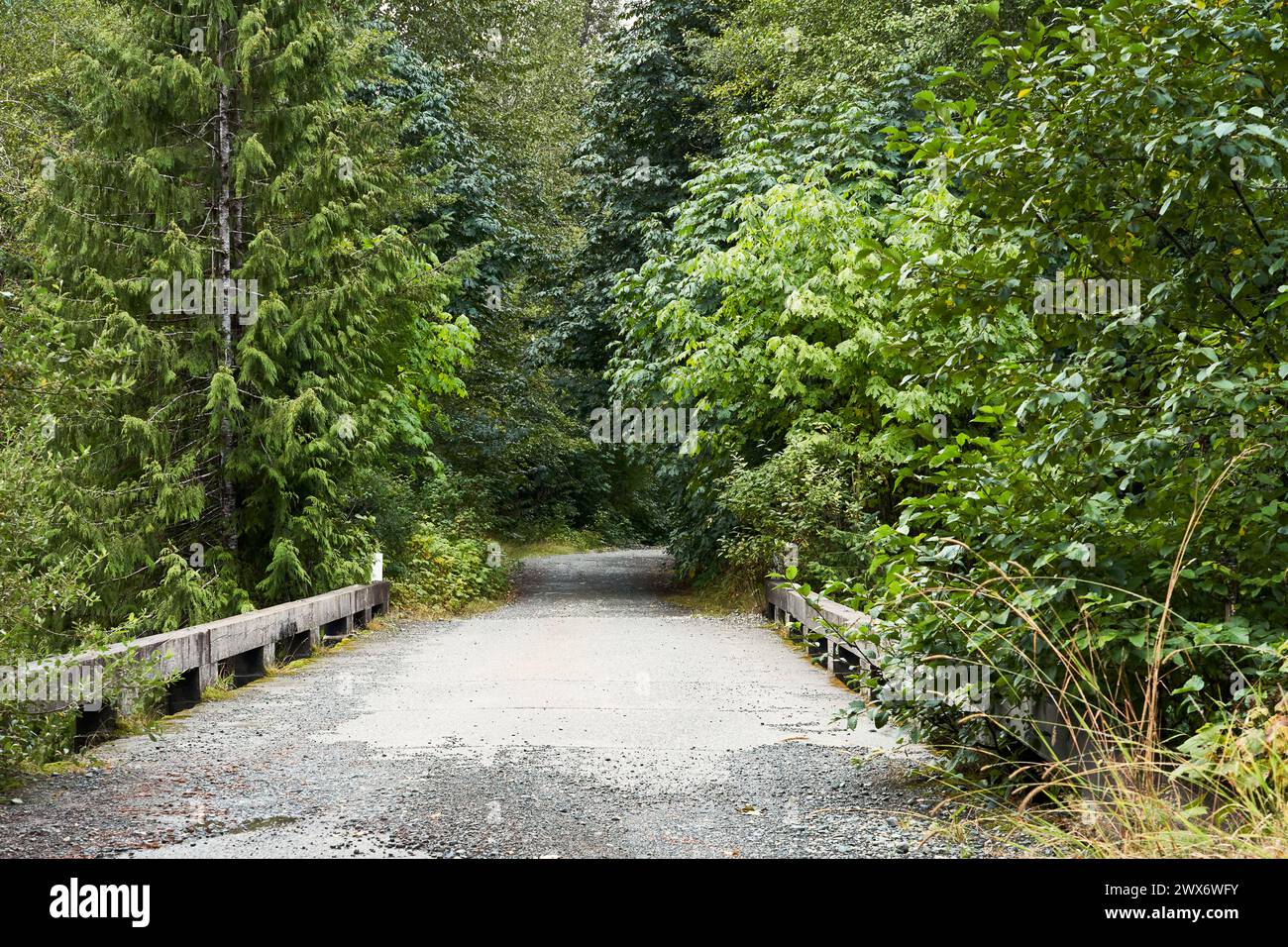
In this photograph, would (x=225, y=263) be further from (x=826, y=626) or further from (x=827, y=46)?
(x=827, y=46)

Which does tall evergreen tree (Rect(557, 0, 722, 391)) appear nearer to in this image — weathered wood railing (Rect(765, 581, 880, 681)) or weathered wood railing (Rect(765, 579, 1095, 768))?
weathered wood railing (Rect(765, 581, 880, 681))

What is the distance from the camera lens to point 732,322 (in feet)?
56.2

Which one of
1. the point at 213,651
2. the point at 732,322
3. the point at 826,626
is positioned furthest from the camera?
the point at 732,322

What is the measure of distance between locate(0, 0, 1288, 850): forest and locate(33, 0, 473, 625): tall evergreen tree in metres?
0.06

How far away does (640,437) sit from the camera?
21484 mm

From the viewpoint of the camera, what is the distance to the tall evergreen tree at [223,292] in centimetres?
1286

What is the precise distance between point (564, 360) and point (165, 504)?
46.7ft

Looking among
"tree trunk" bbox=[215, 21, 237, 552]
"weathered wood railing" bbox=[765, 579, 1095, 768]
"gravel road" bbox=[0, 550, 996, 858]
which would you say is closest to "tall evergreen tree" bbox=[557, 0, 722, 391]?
"tree trunk" bbox=[215, 21, 237, 552]

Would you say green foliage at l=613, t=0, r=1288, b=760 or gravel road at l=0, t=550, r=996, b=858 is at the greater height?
green foliage at l=613, t=0, r=1288, b=760

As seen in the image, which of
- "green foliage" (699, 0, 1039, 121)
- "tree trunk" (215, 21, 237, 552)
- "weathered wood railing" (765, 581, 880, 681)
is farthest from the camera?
"green foliage" (699, 0, 1039, 121)

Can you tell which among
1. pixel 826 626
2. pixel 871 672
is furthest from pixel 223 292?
pixel 826 626

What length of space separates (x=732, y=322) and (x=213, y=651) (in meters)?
9.99

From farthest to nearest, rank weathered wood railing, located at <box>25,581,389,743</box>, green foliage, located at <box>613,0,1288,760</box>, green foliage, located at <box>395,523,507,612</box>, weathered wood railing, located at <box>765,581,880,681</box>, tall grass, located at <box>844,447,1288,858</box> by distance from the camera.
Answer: green foliage, located at <box>395,523,507,612</box>, weathered wood railing, located at <box>25,581,389,743</box>, weathered wood railing, located at <box>765,581,880,681</box>, green foliage, located at <box>613,0,1288,760</box>, tall grass, located at <box>844,447,1288,858</box>

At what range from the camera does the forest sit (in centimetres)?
521
